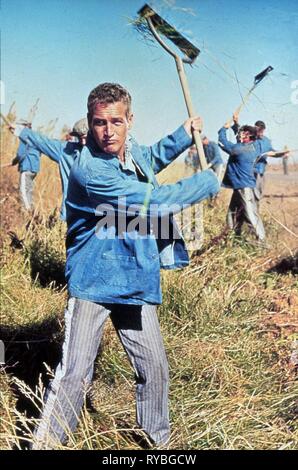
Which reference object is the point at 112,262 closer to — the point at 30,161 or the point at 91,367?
the point at 91,367

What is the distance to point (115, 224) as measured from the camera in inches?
120

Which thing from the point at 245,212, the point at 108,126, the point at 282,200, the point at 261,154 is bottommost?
the point at 245,212

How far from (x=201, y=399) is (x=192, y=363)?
1.29ft

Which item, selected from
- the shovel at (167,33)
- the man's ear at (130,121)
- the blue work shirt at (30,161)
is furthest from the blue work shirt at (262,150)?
the blue work shirt at (30,161)

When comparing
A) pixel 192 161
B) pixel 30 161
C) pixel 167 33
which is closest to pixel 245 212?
pixel 192 161

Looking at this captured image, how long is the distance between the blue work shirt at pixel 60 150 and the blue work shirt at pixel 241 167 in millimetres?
1787

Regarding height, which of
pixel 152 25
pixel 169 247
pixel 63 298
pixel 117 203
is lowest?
pixel 63 298

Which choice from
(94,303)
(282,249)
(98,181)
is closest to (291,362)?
(94,303)

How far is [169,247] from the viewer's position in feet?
10.7

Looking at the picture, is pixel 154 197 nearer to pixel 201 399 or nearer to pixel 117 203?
pixel 117 203

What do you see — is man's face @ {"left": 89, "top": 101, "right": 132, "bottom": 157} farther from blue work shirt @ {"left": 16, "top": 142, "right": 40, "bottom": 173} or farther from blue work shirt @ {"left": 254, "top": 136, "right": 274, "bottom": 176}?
blue work shirt @ {"left": 16, "top": 142, "right": 40, "bottom": 173}

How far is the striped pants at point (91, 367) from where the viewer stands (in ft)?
9.94

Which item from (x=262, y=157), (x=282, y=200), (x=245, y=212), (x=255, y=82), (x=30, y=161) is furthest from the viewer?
(x=30, y=161)

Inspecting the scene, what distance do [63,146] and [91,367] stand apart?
378 cm
